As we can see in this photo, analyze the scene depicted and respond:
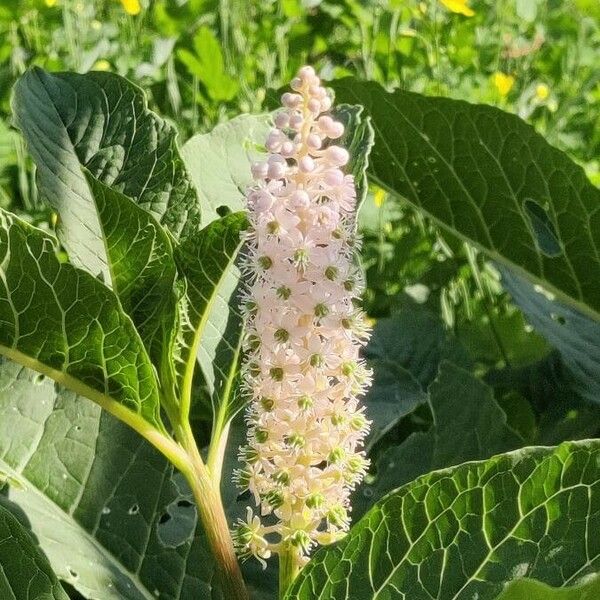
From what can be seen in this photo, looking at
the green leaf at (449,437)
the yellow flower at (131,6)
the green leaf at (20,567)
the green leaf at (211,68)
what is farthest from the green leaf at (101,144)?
the yellow flower at (131,6)

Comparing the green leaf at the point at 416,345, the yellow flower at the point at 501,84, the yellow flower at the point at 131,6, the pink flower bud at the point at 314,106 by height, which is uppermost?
the yellow flower at the point at 501,84

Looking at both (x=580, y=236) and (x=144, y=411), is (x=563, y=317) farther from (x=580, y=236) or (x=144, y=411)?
(x=144, y=411)

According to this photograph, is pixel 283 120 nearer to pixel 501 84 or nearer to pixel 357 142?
pixel 357 142

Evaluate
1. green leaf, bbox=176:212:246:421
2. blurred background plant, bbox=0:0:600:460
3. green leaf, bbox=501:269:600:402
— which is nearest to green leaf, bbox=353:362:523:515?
green leaf, bbox=501:269:600:402

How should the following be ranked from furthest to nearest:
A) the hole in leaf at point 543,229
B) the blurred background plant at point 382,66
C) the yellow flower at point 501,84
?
the yellow flower at point 501,84, the blurred background plant at point 382,66, the hole in leaf at point 543,229

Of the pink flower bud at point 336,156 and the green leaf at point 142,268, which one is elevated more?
the pink flower bud at point 336,156

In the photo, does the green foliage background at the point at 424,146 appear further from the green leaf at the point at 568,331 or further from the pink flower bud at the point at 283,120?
the pink flower bud at the point at 283,120

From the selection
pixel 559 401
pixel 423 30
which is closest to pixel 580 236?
pixel 559 401
